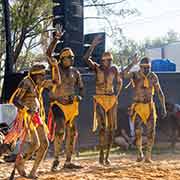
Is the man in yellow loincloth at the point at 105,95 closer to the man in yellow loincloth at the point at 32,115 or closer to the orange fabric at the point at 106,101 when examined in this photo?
the orange fabric at the point at 106,101

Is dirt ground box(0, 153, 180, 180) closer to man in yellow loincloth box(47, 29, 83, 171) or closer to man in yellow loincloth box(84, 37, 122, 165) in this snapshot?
man in yellow loincloth box(47, 29, 83, 171)

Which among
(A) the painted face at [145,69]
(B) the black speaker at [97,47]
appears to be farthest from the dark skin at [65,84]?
(B) the black speaker at [97,47]

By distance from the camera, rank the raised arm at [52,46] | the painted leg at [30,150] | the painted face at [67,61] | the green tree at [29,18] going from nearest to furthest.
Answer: the painted leg at [30,150], the raised arm at [52,46], the painted face at [67,61], the green tree at [29,18]

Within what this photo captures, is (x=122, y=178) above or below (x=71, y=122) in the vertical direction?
below

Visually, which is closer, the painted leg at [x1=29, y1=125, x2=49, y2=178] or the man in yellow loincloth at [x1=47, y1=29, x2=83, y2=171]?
the painted leg at [x1=29, y1=125, x2=49, y2=178]

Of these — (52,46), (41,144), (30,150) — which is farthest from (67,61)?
(30,150)

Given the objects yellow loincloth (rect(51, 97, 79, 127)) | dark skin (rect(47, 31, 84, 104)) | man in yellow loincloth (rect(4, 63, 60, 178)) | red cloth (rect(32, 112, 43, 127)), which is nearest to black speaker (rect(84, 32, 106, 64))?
dark skin (rect(47, 31, 84, 104))

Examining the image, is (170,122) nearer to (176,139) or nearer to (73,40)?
(176,139)

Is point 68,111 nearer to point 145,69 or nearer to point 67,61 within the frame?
point 67,61

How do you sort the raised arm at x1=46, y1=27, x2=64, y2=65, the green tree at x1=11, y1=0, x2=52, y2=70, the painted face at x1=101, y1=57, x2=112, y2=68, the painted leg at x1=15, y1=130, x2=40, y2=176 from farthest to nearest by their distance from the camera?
the green tree at x1=11, y1=0, x2=52, y2=70
the painted face at x1=101, y1=57, x2=112, y2=68
the raised arm at x1=46, y1=27, x2=64, y2=65
the painted leg at x1=15, y1=130, x2=40, y2=176

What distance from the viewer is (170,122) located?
13.1 metres

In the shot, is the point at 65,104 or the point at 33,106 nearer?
the point at 33,106

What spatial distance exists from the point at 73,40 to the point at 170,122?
11.0 ft

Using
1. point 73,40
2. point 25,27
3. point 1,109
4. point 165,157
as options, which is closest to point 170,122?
point 165,157
